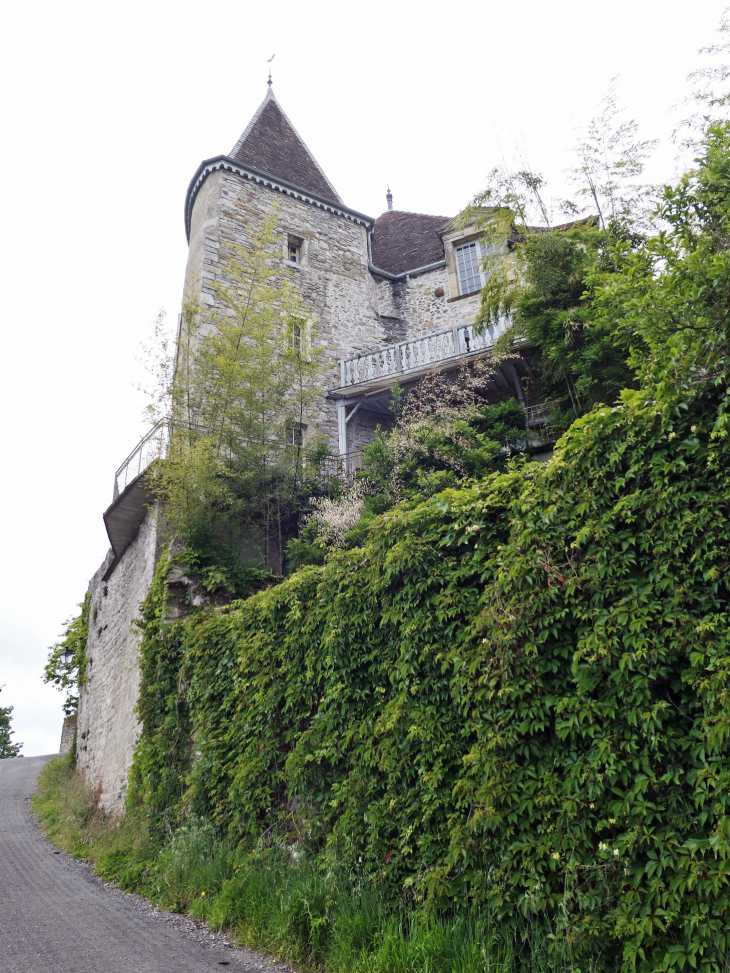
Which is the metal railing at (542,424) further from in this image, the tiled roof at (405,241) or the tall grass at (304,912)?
the tiled roof at (405,241)

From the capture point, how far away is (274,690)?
18.3ft

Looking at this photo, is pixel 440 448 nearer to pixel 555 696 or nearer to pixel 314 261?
pixel 555 696

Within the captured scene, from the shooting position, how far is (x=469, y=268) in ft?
55.5

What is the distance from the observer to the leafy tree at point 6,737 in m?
37.6

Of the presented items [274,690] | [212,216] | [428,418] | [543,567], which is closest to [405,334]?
[212,216]

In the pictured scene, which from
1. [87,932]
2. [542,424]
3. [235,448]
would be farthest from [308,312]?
[87,932]

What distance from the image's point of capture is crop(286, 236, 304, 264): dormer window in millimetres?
15940

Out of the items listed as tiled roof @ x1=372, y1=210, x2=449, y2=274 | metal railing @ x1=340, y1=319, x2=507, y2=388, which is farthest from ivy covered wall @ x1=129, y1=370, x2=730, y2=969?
tiled roof @ x1=372, y1=210, x2=449, y2=274

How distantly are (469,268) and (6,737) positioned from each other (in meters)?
38.0

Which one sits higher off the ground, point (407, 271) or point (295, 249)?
point (407, 271)

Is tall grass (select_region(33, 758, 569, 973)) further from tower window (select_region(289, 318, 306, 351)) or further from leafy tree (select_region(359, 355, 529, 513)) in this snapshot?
tower window (select_region(289, 318, 306, 351))

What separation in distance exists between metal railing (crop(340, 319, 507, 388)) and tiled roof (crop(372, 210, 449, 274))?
505cm

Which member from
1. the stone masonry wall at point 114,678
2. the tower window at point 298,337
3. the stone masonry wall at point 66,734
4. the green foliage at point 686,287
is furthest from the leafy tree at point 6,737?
the green foliage at point 686,287

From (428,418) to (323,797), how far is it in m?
5.98
